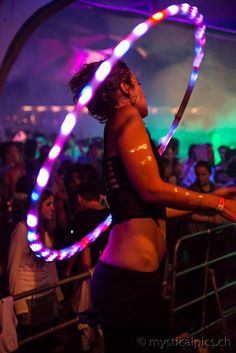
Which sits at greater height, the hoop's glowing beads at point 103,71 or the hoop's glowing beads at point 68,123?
the hoop's glowing beads at point 103,71

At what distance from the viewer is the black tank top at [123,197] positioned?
2314 mm

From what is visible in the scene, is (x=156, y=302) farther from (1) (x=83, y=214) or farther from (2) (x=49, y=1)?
(2) (x=49, y=1)

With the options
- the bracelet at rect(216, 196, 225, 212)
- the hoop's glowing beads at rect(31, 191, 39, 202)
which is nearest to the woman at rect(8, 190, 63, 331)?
the hoop's glowing beads at rect(31, 191, 39, 202)

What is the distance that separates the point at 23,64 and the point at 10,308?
39.6 ft

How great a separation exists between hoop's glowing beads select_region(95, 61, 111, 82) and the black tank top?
1.36ft

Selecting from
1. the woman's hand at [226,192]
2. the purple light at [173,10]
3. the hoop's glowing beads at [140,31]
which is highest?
the purple light at [173,10]

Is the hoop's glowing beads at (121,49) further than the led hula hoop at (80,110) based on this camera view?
Yes

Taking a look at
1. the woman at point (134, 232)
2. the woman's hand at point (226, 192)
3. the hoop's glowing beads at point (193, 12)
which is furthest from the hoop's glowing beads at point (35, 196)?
the hoop's glowing beads at point (193, 12)

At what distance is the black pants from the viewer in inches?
90.2

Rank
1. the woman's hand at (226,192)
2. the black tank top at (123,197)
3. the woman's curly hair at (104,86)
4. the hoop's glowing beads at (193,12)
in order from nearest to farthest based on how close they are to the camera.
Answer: the black tank top at (123,197)
the woman's curly hair at (104,86)
the woman's hand at (226,192)
the hoop's glowing beads at (193,12)

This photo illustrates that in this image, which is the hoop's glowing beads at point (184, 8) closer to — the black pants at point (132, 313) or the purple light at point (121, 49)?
the purple light at point (121, 49)

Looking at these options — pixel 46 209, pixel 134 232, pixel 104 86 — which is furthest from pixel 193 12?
pixel 46 209

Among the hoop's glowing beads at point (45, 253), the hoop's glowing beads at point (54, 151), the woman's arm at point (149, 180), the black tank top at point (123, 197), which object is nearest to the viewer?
the woman's arm at point (149, 180)

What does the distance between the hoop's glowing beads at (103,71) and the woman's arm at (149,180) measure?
0.28 m
